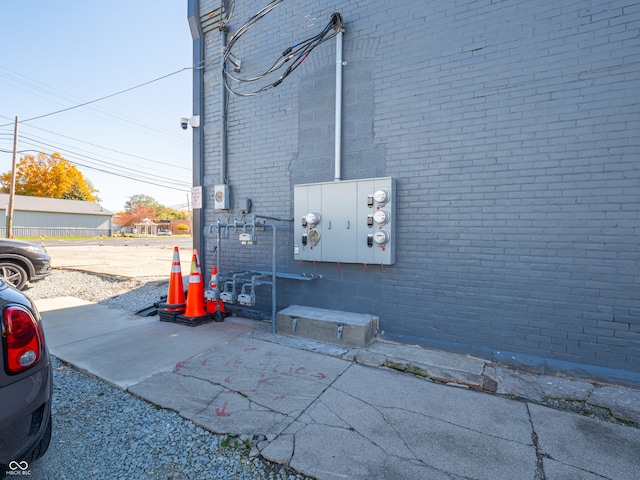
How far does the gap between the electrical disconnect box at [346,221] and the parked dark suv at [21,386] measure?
288 cm

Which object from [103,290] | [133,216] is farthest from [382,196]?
[133,216]

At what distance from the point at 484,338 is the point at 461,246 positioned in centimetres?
101

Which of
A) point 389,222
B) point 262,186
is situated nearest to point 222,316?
point 262,186

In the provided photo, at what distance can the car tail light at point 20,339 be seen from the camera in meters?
1.55

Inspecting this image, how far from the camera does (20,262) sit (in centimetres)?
650

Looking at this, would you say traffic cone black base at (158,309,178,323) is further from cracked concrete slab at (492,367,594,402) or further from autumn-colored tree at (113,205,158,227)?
autumn-colored tree at (113,205,158,227)

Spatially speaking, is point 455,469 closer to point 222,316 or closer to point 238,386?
point 238,386

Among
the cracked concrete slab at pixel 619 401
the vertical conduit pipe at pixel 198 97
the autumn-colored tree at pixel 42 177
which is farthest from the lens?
the autumn-colored tree at pixel 42 177

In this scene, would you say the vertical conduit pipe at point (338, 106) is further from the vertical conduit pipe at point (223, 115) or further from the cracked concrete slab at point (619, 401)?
the cracked concrete slab at point (619, 401)

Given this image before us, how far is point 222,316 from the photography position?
486 cm

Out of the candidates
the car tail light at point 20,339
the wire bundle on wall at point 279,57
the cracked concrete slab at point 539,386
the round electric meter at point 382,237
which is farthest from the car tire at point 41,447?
the wire bundle on wall at point 279,57

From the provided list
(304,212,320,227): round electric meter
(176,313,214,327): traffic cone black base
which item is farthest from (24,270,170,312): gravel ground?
(304,212,320,227): round electric meter

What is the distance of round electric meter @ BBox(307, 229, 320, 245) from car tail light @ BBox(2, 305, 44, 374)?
288cm

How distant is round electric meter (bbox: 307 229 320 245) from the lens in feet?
13.7
